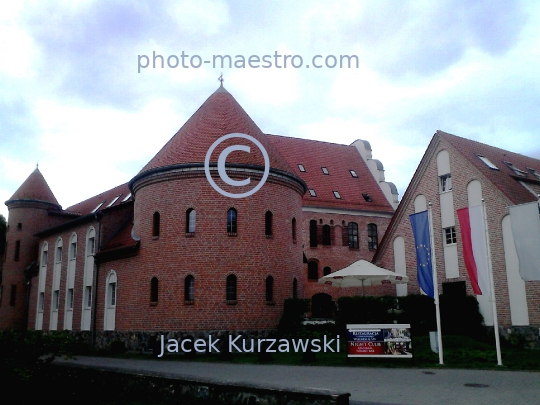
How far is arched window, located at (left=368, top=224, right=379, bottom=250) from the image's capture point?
128 feet

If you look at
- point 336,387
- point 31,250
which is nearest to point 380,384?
point 336,387

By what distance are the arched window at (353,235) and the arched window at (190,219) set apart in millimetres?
17852

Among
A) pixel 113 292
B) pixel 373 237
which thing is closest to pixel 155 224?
pixel 113 292

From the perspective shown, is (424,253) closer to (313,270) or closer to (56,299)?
(313,270)

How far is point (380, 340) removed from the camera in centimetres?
1595

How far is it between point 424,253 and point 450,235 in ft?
30.1

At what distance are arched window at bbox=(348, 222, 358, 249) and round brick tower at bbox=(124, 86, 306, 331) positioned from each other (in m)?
14.2

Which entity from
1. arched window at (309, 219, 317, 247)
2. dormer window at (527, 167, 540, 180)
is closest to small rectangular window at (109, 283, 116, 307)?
arched window at (309, 219, 317, 247)

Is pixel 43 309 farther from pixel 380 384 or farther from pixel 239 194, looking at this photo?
pixel 380 384

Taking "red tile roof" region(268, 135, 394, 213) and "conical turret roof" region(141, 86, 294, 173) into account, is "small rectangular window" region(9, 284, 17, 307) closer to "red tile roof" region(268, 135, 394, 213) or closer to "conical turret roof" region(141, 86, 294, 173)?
"conical turret roof" region(141, 86, 294, 173)

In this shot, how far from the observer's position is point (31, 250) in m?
39.2

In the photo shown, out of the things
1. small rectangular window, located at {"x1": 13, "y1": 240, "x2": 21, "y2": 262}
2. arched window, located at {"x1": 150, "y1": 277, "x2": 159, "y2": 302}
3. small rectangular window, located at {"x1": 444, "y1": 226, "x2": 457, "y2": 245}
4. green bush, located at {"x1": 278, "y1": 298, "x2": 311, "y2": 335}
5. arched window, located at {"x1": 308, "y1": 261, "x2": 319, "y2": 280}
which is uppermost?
small rectangular window, located at {"x1": 13, "y1": 240, "x2": 21, "y2": 262}

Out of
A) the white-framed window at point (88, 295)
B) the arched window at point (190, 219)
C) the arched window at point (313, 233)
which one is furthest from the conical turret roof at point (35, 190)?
the arched window at point (190, 219)

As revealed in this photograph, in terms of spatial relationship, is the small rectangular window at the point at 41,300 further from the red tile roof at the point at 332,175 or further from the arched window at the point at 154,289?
the red tile roof at the point at 332,175
